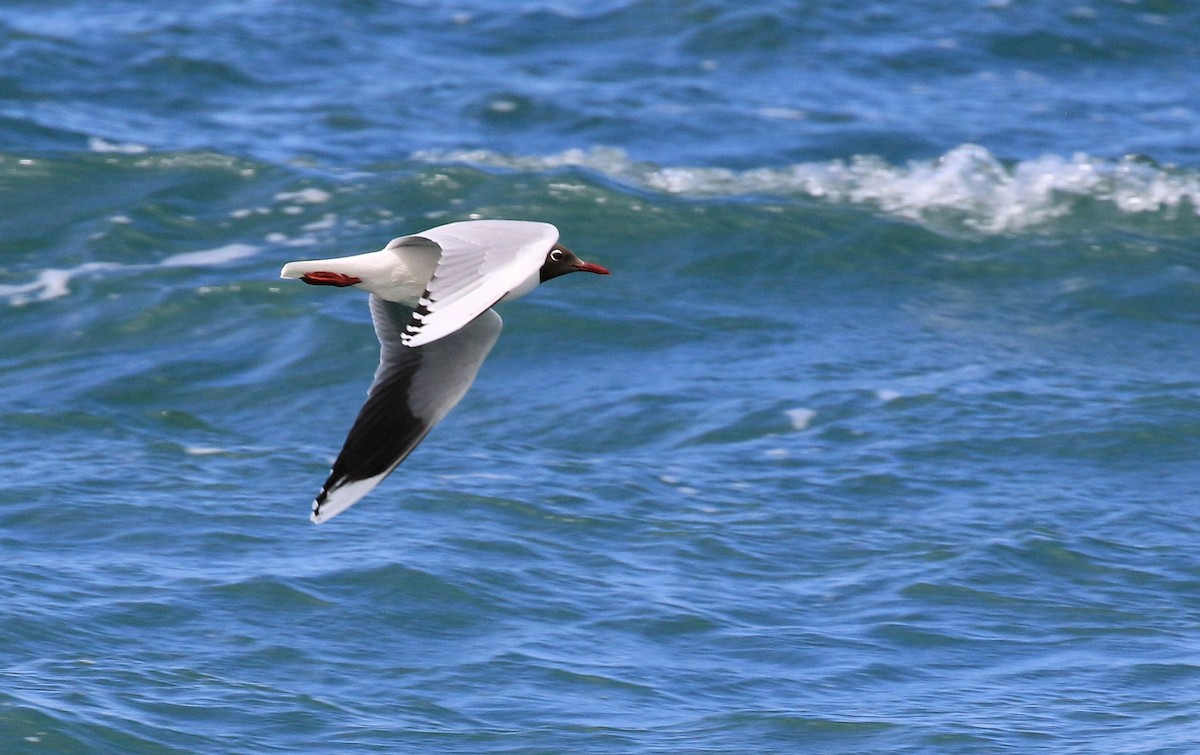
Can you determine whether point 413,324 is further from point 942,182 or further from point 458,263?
point 942,182

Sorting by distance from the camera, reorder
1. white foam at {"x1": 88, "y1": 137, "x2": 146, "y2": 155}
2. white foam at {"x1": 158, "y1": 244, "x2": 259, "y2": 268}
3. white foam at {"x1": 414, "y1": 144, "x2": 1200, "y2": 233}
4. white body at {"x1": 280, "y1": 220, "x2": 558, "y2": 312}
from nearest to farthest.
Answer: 1. white body at {"x1": 280, "y1": 220, "x2": 558, "y2": 312}
2. white foam at {"x1": 158, "y1": 244, "x2": 259, "y2": 268}
3. white foam at {"x1": 414, "y1": 144, "x2": 1200, "y2": 233}
4. white foam at {"x1": 88, "y1": 137, "x2": 146, "y2": 155}

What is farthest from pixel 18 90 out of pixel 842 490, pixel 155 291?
pixel 842 490

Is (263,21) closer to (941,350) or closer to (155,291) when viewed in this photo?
(155,291)

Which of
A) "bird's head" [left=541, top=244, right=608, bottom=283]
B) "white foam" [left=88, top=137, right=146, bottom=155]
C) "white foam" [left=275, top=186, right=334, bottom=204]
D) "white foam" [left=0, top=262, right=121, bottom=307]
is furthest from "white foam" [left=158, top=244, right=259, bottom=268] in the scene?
"bird's head" [left=541, top=244, right=608, bottom=283]

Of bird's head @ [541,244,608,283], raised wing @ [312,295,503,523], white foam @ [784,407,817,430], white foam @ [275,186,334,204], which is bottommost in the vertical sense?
white foam @ [784,407,817,430]

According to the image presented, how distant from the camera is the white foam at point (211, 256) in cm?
1168

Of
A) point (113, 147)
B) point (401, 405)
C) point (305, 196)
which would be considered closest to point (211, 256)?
point (305, 196)

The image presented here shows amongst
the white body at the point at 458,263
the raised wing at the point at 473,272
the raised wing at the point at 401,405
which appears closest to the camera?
the raised wing at the point at 473,272

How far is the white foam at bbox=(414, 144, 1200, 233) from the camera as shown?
12.8m

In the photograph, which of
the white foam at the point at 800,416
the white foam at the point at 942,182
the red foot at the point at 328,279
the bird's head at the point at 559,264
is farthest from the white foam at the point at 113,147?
the red foot at the point at 328,279

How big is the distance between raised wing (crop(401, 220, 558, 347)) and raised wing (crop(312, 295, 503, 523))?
650 millimetres

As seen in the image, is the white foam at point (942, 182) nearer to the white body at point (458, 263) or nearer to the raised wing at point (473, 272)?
the white body at point (458, 263)

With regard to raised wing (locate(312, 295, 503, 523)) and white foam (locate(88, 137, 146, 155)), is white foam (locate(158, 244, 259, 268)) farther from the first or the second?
raised wing (locate(312, 295, 503, 523))

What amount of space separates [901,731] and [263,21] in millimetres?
11379
